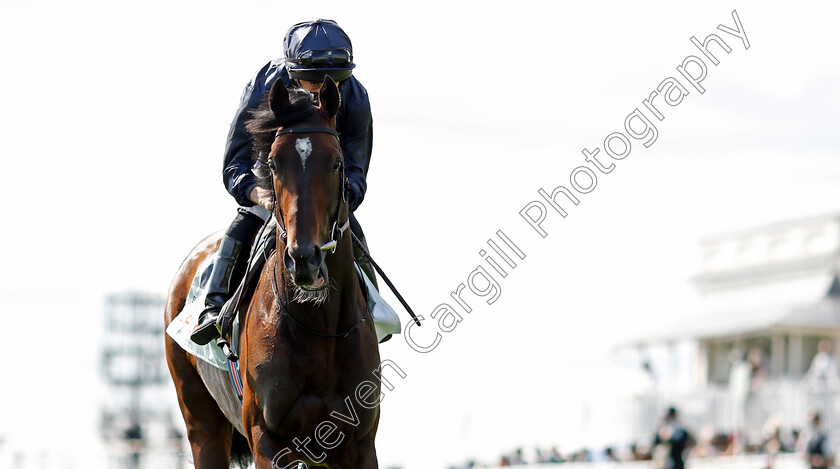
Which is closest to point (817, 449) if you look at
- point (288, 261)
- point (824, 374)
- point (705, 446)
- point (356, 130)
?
point (705, 446)

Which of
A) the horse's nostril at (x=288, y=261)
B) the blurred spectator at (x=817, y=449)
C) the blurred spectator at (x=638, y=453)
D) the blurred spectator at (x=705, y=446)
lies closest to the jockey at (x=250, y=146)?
the horse's nostril at (x=288, y=261)

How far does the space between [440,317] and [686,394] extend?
18.4 m

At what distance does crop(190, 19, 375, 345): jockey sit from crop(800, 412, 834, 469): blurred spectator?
11273mm

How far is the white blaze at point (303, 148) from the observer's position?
6539 millimetres

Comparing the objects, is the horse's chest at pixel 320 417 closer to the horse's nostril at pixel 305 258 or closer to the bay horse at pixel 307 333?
the bay horse at pixel 307 333

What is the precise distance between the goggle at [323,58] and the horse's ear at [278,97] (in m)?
0.59

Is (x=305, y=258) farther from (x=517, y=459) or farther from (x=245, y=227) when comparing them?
(x=517, y=459)

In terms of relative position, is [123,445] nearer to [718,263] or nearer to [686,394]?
[686,394]

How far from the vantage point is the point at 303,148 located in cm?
657

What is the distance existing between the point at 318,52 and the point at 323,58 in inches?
1.7

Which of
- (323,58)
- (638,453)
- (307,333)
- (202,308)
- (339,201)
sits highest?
(323,58)

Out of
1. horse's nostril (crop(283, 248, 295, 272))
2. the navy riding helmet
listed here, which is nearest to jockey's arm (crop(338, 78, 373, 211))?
the navy riding helmet

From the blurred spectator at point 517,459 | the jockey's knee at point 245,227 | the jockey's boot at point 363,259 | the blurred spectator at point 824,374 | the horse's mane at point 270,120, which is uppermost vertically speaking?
the horse's mane at point 270,120

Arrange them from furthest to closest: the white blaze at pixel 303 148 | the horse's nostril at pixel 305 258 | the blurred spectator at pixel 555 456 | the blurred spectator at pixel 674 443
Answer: the blurred spectator at pixel 555 456
the blurred spectator at pixel 674 443
the white blaze at pixel 303 148
the horse's nostril at pixel 305 258
